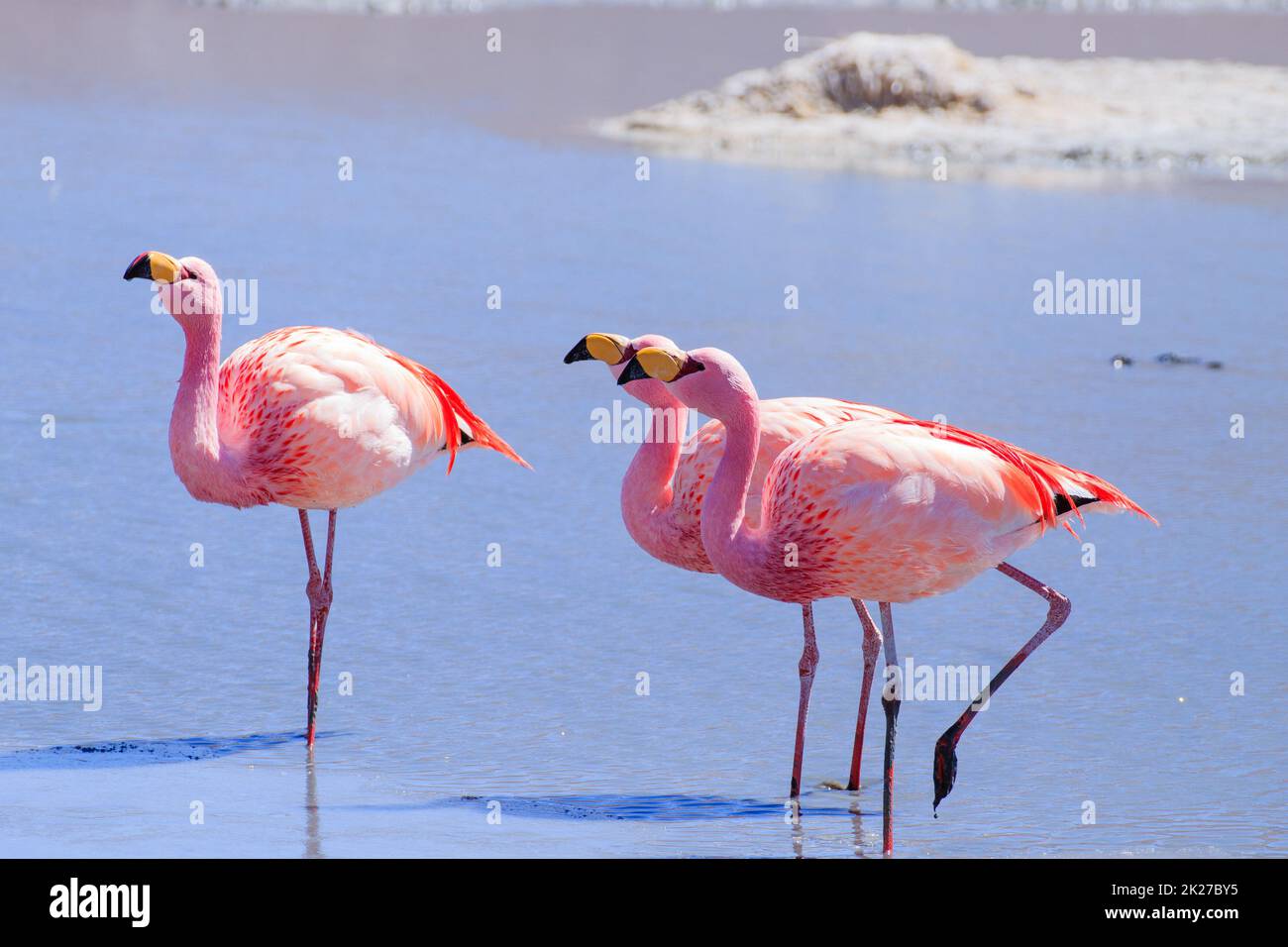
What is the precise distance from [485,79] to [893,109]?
199 inches

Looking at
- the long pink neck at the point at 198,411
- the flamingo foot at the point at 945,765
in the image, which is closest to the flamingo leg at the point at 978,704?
the flamingo foot at the point at 945,765

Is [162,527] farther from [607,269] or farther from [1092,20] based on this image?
[1092,20]

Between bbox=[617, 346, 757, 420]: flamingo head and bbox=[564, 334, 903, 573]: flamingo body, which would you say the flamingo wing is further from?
bbox=[617, 346, 757, 420]: flamingo head

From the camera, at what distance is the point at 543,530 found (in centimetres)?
775

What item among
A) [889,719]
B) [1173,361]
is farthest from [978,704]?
[1173,361]

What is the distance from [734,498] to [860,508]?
1.11 ft

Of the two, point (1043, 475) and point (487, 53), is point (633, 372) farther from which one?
point (487, 53)

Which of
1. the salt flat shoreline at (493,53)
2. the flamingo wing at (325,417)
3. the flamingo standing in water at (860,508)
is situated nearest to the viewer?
the flamingo standing in water at (860,508)

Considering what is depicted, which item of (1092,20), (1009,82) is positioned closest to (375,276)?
(1009,82)

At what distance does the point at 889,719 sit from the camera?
17.6ft

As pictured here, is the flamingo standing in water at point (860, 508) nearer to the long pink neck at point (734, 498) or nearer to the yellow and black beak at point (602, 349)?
the long pink neck at point (734, 498)

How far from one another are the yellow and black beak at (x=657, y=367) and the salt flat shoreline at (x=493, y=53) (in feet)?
42.1

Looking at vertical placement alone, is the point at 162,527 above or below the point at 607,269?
below

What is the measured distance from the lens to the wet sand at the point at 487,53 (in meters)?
19.5
